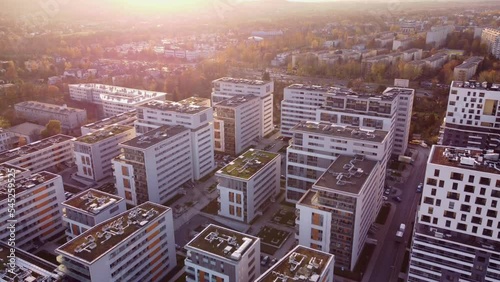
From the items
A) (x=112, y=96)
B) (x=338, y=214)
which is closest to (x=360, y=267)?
(x=338, y=214)

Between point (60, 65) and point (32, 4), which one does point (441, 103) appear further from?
point (32, 4)

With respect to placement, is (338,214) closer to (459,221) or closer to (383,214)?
(459,221)

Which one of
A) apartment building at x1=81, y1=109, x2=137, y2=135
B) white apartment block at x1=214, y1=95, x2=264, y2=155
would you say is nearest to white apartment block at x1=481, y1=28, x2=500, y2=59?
white apartment block at x1=214, y1=95, x2=264, y2=155

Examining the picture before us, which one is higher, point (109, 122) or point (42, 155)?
point (109, 122)

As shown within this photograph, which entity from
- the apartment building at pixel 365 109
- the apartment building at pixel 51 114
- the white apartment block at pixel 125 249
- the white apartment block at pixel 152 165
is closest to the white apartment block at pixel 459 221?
the apartment building at pixel 365 109

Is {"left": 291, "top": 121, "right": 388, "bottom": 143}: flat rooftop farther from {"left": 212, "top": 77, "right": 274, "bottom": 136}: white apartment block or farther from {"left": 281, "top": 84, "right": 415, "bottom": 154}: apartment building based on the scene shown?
{"left": 212, "top": 77, "right": 274, "bottom": 136}: white apartment block
